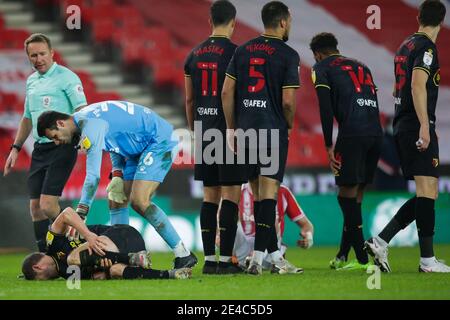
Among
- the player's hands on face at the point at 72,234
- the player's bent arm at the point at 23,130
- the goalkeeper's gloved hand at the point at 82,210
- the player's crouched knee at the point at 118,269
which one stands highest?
the player's bent arm at the point at 23,130

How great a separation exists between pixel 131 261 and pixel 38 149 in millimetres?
1960

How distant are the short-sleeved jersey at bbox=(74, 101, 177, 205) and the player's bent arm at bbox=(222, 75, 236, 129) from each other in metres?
0.51

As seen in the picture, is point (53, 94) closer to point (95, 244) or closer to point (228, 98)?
point (228, 98)

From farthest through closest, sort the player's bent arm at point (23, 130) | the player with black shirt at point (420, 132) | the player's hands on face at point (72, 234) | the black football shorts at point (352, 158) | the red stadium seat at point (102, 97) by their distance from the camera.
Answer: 1. the red stadium seat at point (102, 97)
2. the player's bent arm at point (23, 130)
3. the black football shorts at point (352, 158)
4. the player with black shirt at point (420, 132)
5. the player's hands on face at point (72, 234)

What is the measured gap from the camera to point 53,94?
9461 millimetres

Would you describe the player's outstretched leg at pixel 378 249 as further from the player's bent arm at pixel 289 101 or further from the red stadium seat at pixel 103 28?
Result: the red stadium seat at pixel 103 28

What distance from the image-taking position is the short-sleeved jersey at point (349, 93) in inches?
354

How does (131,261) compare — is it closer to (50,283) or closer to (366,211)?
(50,283)

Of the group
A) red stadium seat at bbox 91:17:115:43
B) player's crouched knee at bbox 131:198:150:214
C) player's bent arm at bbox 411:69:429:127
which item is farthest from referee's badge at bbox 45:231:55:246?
red stadium seat at bbox 91:17:115:43

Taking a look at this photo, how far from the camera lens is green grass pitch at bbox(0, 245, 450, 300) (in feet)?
22.5

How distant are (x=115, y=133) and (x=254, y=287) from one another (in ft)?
6.09

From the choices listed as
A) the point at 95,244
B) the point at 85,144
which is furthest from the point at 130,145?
the point at 95,244

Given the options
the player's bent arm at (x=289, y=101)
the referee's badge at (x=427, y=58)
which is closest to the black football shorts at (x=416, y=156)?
the referee's badge at (x=427, y=58)

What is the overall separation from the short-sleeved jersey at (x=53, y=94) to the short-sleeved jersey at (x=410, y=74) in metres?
2.87
